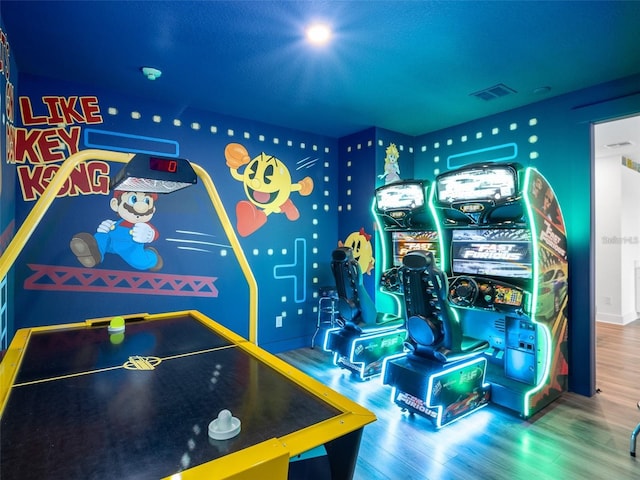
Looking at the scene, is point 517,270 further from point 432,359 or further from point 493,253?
point 432,359

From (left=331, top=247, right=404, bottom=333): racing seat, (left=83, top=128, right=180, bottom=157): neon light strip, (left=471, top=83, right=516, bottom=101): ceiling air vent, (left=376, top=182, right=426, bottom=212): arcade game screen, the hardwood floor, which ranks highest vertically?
(left=471, top=83, right=516, bottom=101): ceiling air vent

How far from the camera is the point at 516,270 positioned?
9.30 ft

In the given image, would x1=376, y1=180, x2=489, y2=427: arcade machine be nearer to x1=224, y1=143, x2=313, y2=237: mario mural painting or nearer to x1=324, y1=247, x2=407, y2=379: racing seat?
x1=324, y1=247, x2=407, y2=379: racing seat

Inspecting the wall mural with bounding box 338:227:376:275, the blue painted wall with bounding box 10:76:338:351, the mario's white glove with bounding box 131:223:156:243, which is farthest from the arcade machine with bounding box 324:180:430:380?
the mario's white glove with bounding box 131:223:156:243

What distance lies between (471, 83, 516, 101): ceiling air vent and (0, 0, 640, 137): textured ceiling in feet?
0.25

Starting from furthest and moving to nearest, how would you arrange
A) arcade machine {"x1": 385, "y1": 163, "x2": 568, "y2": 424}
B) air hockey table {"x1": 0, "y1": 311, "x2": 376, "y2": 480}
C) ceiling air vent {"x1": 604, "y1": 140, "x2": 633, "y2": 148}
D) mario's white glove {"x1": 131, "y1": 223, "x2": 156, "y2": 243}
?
1. ceiling air vent {"x1": 604, "y1": 140, "x2": 633, "y2": 148}
2. mario's white glove {"x1": 131, "y1": 223, "x2": 156, "y2": 243}
3. arcade machine {"x1": 385, "y1": 163, "x2": 568, "y2": 424}
4. air hockey table {"x1": 0, "y1": 311, "x2": 376, "y2": 480}

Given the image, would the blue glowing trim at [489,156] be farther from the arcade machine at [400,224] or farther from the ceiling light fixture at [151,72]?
the ceiling light fixture at [151,72]

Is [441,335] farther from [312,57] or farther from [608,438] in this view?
[312,57]

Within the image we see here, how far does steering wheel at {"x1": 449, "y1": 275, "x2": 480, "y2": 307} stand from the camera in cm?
295

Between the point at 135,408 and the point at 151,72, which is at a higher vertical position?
the point at 151,72

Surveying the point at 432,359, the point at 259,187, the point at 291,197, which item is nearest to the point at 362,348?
the point at 432,359

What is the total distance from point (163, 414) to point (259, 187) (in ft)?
10.6

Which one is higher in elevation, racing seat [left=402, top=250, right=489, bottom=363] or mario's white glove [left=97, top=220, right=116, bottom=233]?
mario's white glove [left=97, top=220, right=116, bottom=233]

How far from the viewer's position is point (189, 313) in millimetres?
2684
